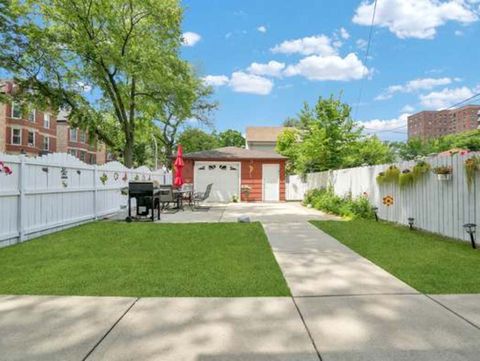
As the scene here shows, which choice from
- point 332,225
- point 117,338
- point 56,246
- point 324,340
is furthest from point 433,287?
point 56,246

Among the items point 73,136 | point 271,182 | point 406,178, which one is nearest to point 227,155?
point 271,182

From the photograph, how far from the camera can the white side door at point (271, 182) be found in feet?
60.7

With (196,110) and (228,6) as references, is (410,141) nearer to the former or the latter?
(196,110)

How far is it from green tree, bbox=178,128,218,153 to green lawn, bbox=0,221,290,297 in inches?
1208

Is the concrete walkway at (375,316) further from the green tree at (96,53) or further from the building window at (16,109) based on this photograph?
the building window at (16,109)

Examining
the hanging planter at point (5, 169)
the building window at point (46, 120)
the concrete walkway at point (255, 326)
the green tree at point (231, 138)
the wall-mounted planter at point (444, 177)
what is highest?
the green tree at point (231, 138)

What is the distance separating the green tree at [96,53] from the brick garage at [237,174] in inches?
133

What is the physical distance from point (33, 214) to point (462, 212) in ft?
26.1

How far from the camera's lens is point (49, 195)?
7137 mm

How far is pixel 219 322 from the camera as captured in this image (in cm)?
278

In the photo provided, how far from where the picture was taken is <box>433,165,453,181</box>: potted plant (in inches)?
246

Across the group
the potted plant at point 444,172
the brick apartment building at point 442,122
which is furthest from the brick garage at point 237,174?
the brick apartment building at point 442,122

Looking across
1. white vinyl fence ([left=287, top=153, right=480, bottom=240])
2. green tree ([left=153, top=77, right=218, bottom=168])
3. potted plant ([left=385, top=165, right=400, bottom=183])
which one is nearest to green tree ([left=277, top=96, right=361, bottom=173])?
white vinyl fence ([left=287, top=153, right=480, bottom=240])

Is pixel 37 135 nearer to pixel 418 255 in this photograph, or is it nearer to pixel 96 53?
pixel 96 53
